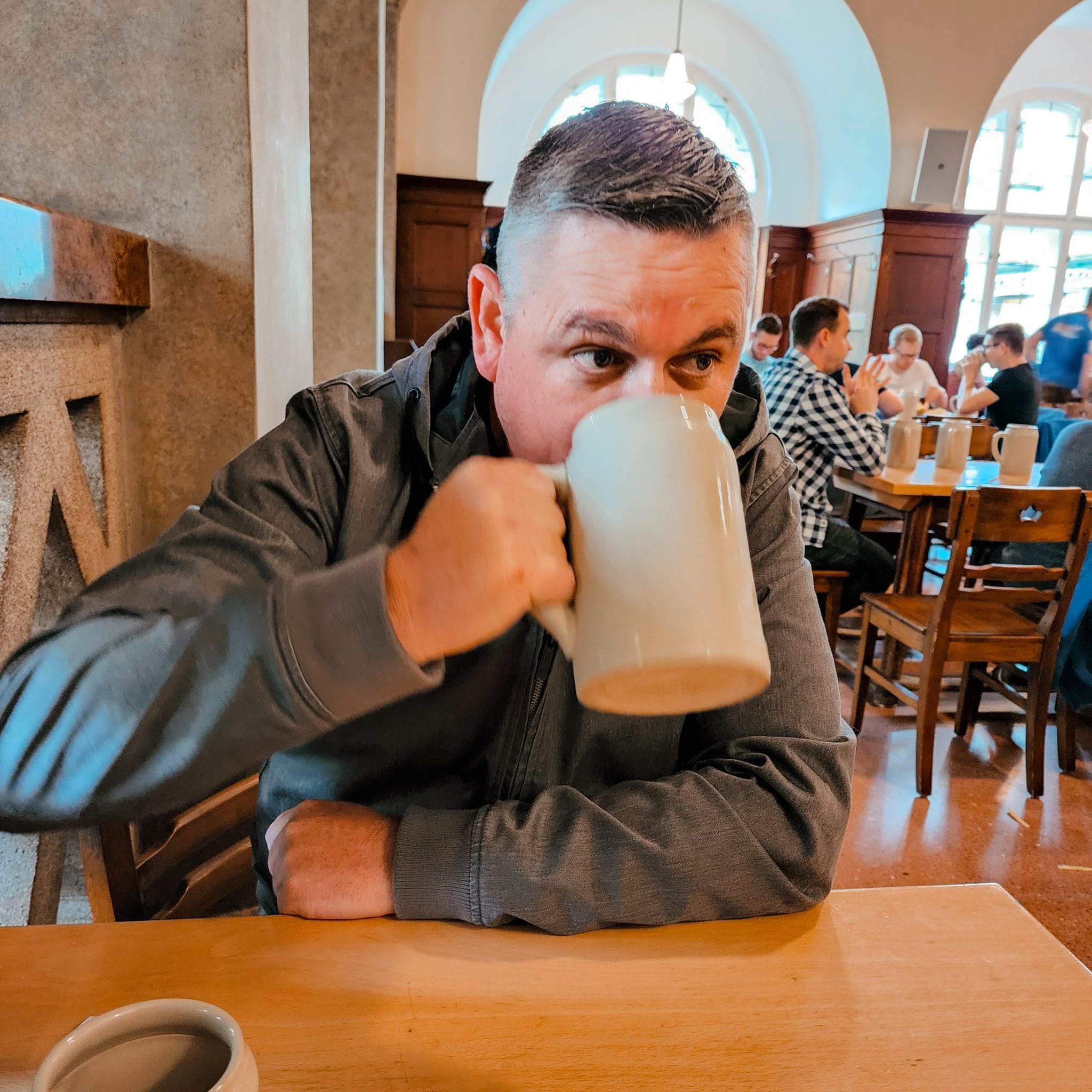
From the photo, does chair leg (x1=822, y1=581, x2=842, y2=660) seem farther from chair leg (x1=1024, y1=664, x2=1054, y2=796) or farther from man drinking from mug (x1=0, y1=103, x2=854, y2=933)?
man drinking from mug (x1=0, y1=103, x2=854, y2=933)

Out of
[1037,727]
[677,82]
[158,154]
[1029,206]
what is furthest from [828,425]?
[1029,206]

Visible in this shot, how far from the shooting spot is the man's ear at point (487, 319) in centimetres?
88

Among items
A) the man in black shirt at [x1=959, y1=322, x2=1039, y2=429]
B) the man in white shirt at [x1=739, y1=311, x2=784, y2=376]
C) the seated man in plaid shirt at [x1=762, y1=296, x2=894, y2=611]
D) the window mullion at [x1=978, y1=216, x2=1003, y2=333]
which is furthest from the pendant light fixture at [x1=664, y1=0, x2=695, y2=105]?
the seated man in plaid shirt at [x1=762, y1=296, x2=894, y2=611]

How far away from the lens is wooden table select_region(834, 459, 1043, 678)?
3277mm

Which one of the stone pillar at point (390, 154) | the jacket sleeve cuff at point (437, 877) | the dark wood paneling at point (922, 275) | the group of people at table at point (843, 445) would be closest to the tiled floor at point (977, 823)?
the group of people at table at point (843, 445)

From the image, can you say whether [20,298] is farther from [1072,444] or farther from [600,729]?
[1072,444]

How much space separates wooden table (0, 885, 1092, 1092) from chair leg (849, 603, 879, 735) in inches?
101

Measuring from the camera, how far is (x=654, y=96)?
9.70m

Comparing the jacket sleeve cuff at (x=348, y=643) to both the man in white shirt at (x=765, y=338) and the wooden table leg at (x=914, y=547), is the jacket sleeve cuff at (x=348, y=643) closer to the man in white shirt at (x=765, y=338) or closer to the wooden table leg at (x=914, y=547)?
the wooden table leg at (x=914, y=547)

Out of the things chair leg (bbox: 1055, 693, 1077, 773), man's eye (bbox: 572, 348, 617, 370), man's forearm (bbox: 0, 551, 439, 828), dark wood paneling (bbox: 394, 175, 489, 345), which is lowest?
chair leg (bbox: 1055, 693, 1077, 773)

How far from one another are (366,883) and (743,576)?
431 mm

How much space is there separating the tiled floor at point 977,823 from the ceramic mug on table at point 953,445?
41.1 inches

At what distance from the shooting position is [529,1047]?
0.56m

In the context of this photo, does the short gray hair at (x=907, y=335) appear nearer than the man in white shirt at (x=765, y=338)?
No
